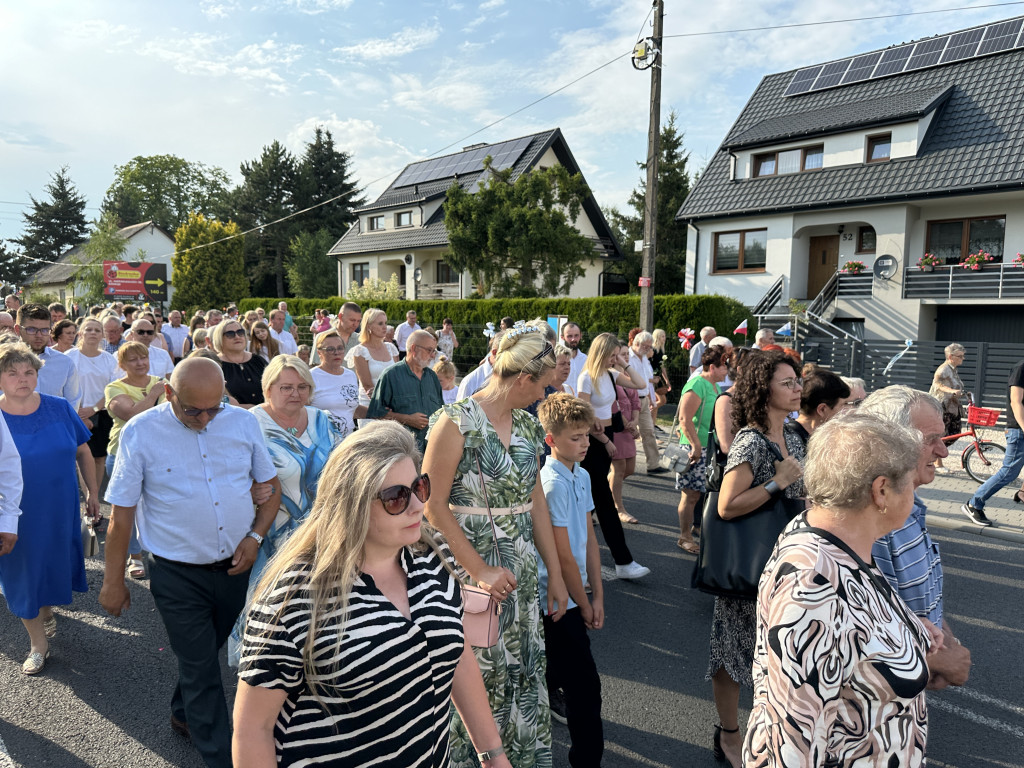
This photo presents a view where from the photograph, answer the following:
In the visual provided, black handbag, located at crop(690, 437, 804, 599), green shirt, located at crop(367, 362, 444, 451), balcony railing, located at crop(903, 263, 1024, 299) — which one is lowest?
black handbag, located at crop(690, 437, 804, 599)

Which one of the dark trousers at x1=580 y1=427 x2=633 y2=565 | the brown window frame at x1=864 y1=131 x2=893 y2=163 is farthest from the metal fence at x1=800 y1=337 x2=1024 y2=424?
the dark trousers at x1=580 y1=427 x2=633 y2=565

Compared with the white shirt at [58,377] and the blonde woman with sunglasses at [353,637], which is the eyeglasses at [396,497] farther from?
the white shirt at [58,377]

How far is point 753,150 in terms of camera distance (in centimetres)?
2420

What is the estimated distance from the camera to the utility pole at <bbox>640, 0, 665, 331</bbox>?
499 inches

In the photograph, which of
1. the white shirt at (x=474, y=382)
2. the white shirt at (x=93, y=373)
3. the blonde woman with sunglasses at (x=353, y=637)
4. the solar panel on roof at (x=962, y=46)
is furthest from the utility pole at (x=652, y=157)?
the solar panel on roof at (x=962, y=46)

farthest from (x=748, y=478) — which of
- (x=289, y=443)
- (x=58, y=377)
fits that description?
(x=58, y=377)

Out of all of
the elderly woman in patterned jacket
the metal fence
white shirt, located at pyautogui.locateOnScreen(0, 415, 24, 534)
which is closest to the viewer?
the elderly woman in patterned jacket

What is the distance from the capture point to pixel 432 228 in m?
33.8

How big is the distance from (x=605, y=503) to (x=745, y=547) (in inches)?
98.7

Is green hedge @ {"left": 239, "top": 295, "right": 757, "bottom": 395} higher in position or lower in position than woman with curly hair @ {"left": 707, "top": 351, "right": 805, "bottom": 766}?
higher

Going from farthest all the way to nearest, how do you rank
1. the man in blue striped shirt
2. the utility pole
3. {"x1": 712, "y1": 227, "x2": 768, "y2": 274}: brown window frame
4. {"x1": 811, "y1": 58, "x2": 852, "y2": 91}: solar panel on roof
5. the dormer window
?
1. {"x1": 811, "y1": 58, "x2": 852, "y2": 91}: solar panel on roof
2. {"x1": 712, "y1": 227, "x2": 768, "y2": 274}: brown window frame
3. the dormer window
4. the utility pole
5. the man in blue striped shirt

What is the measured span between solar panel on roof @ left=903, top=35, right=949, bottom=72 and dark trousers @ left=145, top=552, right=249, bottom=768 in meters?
27.1

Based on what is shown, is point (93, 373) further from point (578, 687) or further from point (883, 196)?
point (883, 196)

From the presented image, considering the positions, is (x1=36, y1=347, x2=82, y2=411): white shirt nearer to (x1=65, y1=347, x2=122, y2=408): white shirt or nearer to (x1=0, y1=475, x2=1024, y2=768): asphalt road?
(x1=65, y1=347, x2=122, y2=408): white shirt
